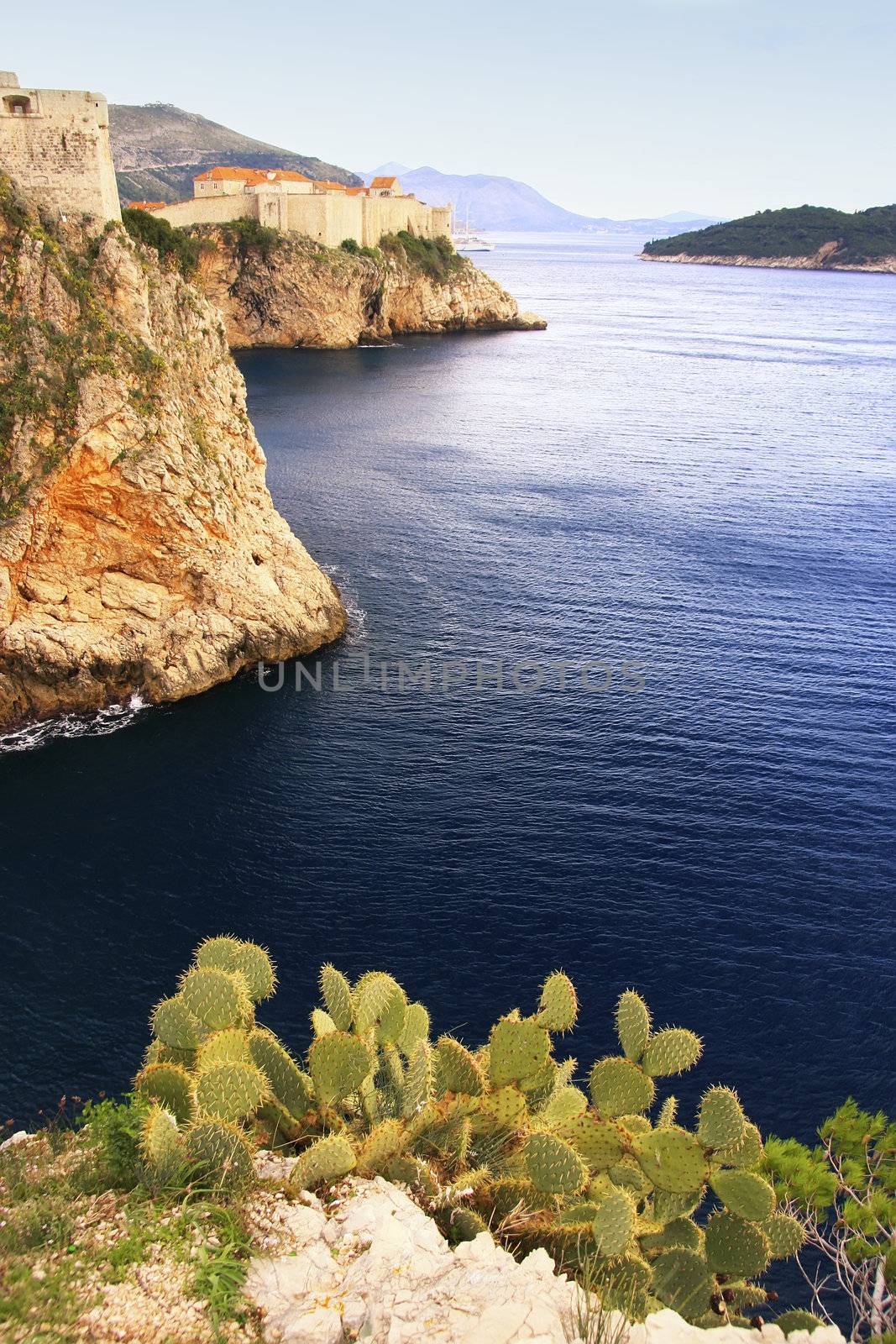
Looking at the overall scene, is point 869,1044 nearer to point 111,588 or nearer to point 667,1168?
point 667,1168

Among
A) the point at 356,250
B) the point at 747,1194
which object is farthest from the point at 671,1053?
the point at 356,250

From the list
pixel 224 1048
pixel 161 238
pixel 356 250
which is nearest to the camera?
pixel 224 1048

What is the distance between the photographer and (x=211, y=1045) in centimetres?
1283

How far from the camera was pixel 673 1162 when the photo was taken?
40.5ft

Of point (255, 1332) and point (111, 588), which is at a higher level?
point (111, 588)

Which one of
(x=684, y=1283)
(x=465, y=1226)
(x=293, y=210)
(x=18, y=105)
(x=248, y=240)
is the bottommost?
(x=684, y=1283)

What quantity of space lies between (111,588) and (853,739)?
29096mm

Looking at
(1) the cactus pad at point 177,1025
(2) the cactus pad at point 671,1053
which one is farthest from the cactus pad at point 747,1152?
(1) the cactus pad at point 177,1025


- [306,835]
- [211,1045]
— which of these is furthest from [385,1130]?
[306,835]

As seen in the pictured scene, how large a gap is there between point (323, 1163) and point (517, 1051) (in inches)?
132

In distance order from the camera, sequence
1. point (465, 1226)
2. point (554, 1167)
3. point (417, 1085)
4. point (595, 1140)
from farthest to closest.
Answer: point (595, 1140)
point (417, 1085)
point (554, 1167)
point (465, 1226)

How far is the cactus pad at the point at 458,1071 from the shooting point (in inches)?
541

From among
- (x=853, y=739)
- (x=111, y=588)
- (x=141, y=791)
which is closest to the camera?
(x=141, y=791)

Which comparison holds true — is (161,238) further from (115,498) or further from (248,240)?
(248,240)
